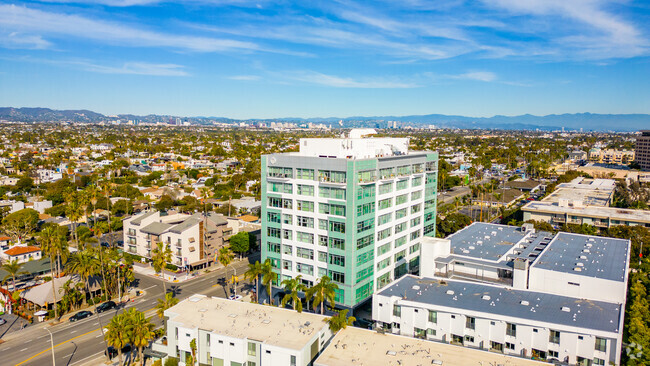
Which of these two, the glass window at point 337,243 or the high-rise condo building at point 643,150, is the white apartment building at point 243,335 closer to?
the glass window at point 337,243

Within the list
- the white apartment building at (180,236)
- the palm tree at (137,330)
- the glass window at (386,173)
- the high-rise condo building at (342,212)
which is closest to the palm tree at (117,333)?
the palm tree at (137,330)

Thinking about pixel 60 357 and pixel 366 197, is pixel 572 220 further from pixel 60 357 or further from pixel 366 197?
pixel 60 357

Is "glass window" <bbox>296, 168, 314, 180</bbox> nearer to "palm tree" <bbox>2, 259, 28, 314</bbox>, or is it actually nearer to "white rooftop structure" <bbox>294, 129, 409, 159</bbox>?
"white rooftop structure" <bbox>294, 129, 409, 159</bbox>

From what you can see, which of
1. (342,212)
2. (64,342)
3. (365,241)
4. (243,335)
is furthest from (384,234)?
(64,342)

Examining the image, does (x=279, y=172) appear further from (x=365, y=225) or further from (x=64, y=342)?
(x=64, y=342)

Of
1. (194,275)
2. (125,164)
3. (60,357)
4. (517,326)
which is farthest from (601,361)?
(125,164)

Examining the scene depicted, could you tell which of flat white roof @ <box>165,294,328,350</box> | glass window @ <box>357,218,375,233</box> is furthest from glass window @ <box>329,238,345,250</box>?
flat white roof @ <box>165,294,328,350</box>
